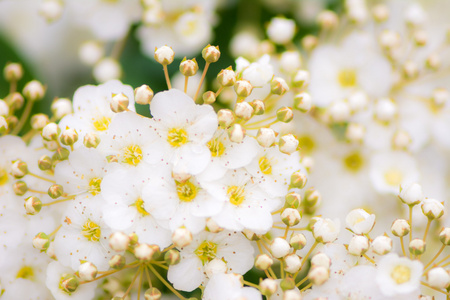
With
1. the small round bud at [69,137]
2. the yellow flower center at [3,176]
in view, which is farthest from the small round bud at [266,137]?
the yellow flower center at [3,176]

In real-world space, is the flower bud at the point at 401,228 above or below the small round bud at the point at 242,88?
below

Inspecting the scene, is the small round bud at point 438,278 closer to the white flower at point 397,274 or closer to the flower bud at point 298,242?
the white flower at point 397,274

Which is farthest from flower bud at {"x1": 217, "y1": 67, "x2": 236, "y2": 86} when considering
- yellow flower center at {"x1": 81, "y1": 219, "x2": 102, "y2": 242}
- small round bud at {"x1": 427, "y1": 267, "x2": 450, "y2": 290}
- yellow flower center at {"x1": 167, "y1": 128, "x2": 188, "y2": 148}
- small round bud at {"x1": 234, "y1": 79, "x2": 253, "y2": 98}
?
small round bud at {"x1": 427, "y1": 267, "x2": 450, "y2": 290}

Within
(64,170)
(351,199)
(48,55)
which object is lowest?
(351,199)

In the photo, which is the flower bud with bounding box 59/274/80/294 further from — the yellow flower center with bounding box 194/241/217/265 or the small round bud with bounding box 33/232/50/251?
the yellow flower center with bounding box 194/241/217/265

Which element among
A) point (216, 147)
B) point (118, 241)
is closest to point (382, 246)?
point (216, 147)

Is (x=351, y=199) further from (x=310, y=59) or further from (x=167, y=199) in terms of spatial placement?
(x=167, y=199)

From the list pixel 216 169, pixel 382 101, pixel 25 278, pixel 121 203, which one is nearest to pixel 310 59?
pixel 382 101
